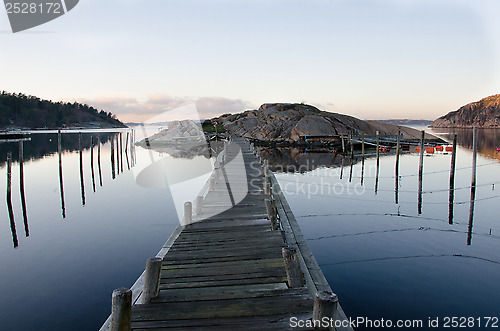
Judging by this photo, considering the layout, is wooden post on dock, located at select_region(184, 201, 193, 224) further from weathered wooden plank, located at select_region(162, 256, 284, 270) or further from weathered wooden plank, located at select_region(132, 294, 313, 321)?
weathered wooden plank, located at select_region(132, 294, 313, 321)

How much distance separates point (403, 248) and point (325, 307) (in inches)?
464

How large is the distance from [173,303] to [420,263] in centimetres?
1105

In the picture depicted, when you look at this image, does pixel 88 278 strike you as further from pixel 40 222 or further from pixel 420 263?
pixel 420 263

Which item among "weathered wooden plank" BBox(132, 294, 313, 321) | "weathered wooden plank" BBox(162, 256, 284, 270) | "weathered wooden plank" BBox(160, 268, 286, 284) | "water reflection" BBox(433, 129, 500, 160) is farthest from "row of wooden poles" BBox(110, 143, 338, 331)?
"water reflection" BBox(433, 129, 500, 160)

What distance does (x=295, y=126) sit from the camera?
245 ft

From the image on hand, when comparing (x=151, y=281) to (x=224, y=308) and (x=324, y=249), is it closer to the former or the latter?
(x=224, y=308)

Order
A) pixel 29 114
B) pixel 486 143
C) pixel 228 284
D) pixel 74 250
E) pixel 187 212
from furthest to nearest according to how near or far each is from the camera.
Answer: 1. pixel 29 114
2. pixel 486 143
3. pixel 74 250
4. pixel 187 212
5. pixel 228 284

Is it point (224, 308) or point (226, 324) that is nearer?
point (226, 324)

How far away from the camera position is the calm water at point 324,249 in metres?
10.7

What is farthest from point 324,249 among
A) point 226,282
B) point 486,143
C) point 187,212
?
point 486,143

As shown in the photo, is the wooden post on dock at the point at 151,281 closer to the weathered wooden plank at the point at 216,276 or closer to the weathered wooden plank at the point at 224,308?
the weathered wooden plank at the point at 224,308

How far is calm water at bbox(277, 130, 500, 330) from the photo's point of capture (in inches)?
428

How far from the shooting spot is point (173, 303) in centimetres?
634

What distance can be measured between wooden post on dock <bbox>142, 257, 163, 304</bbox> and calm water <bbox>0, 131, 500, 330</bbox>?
15.0 feet
